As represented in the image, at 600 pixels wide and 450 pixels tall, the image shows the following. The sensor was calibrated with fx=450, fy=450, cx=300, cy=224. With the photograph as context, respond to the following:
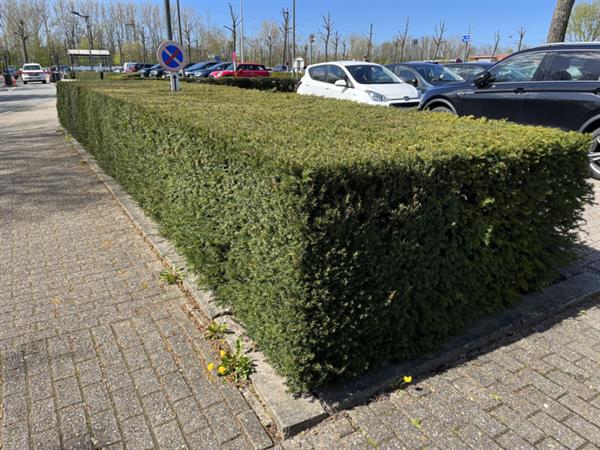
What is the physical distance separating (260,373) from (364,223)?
1.18m

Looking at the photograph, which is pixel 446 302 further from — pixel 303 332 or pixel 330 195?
pixel 330 195

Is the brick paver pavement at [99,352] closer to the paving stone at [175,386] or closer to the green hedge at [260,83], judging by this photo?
the paving stone at [175,386]

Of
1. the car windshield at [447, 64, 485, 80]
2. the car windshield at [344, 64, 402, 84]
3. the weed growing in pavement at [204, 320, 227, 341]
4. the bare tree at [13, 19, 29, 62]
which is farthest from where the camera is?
the bare tree at [13, 19, 29, 62]

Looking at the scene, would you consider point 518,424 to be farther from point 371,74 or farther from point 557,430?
point 371,74

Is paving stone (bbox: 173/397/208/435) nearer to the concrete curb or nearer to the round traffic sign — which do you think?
the concrete curb

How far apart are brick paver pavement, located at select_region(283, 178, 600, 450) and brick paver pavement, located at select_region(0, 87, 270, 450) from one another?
691 mm

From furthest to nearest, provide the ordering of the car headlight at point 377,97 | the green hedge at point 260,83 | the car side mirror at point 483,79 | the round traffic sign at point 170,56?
the green hedge at point 260,83 → the car headlight at point 377,97 → the car side mirror at point 483,79 → the round traffic sign at point 170,56

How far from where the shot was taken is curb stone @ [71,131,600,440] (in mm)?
2521

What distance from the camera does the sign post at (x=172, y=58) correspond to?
8.10 m

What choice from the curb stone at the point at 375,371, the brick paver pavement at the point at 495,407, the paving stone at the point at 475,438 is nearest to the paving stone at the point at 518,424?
the brick paver pavement at the point at 495,407

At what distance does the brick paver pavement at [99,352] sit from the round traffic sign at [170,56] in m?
3.81

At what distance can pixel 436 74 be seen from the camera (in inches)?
556

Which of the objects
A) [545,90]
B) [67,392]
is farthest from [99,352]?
[545,90]

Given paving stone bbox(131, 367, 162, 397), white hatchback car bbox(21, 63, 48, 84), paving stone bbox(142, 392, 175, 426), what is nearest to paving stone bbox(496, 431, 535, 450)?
paving stone bbox(142, 392, 175, 426)
